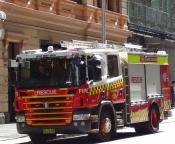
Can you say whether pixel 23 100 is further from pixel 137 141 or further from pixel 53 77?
pixel 137 141

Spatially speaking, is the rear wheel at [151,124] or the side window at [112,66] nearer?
the side window at [112,66]

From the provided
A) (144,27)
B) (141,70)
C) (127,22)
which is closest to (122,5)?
(127,22)

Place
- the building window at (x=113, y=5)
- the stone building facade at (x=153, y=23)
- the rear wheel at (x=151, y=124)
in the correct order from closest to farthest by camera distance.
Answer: the rear wheel at (x=151, y=124)
the building window at (x=113, y=5)
the stone building facade at (x=153, y=23)

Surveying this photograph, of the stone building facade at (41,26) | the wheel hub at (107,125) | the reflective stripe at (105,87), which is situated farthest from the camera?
the stone building facade at (41,26)

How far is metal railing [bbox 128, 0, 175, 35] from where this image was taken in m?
39.0

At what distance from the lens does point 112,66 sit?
18.9 meters

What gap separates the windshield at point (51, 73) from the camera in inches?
675

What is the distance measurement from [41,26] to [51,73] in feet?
36.9

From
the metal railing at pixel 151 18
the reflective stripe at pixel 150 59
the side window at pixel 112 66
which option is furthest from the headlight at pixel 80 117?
the metal railing at pixel 151 18

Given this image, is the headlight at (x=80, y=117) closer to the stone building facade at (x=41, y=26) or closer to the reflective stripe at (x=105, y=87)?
the reflective stripe at (x=105, y=87)

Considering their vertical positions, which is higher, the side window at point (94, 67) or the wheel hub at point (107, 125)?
the side window at point (94, 67)

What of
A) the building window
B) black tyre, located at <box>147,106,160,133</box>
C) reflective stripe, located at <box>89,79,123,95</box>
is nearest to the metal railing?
the building window

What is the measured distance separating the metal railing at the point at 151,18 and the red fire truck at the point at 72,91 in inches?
779

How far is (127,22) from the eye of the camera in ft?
123
